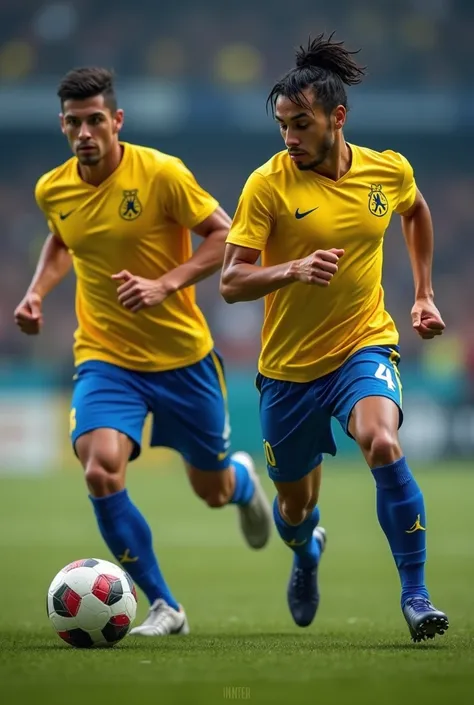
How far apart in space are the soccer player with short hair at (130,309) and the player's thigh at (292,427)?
0.70 metres

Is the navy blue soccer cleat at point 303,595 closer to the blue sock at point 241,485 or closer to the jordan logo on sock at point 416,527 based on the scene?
the blue sock at point 241,485

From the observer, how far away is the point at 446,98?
34125 mm

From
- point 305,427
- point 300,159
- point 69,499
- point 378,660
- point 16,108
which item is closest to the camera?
point 378,660

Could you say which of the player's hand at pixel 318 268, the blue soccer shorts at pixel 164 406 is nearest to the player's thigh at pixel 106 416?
the blue soccer shorts at pixel 164 406

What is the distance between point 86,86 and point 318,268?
195 centimetres

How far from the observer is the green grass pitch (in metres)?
3.97

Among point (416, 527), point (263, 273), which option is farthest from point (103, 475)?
point (416, 527)

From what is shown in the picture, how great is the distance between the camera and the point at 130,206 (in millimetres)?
6453

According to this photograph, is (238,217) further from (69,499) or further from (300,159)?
(69,499)

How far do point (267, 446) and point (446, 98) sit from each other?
29.6 meters

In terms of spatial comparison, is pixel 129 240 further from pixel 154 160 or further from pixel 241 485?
pixel 241 485

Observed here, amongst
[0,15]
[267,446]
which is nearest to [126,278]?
[267,446]

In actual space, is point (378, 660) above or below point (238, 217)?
below

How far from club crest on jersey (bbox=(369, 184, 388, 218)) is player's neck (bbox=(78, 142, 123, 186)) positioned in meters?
1.51
